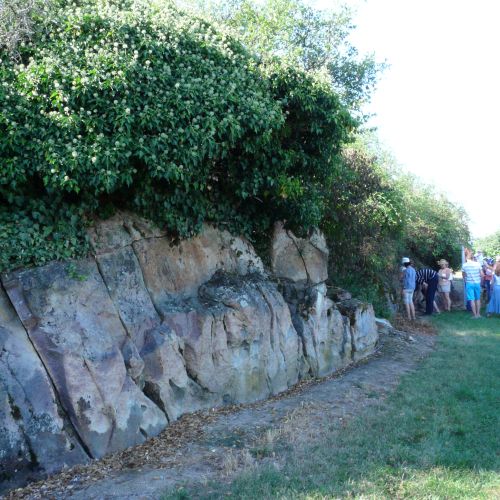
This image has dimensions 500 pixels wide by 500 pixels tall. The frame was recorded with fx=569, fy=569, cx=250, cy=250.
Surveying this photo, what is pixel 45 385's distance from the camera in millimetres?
5840

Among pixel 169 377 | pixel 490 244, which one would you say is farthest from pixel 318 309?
pixel 490 244

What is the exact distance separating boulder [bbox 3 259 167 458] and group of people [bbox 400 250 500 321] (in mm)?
10821

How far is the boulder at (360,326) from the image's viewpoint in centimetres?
1080

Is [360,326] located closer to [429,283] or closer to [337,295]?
[337,295]

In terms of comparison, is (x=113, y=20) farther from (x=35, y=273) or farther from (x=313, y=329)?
(x=313, y=329)

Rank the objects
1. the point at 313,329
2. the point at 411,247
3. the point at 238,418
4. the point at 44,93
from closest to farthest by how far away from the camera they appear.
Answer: the point at 44,93 < the point at 238,418 < the point at 313,329 < the point at 411,247

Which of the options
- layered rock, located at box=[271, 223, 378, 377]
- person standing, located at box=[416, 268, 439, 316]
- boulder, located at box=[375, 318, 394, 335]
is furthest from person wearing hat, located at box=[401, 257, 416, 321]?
layered rock, located at box=[271, 223, 378, 377]

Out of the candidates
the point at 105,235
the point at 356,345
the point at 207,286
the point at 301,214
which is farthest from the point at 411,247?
the point at 105,235

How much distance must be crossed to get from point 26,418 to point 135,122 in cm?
363

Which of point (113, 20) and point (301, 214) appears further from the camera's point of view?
point (301, 214)

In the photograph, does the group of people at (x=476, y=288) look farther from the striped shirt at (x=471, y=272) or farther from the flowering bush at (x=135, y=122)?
the flowering bush at (x=135, y=122)

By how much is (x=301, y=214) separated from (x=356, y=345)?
9.35ft

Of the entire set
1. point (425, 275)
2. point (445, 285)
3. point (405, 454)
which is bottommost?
point (405, 454)

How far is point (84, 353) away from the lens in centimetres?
624
